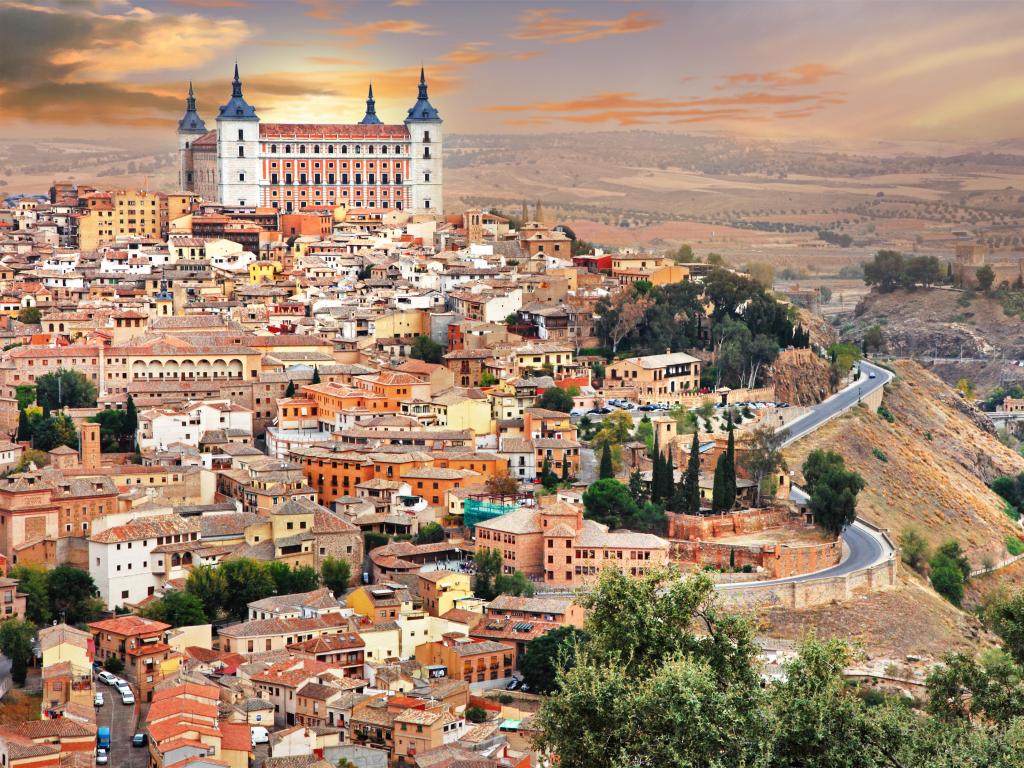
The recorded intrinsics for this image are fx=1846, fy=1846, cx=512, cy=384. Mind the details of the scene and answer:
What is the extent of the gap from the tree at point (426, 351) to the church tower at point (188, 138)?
2329 centimetres

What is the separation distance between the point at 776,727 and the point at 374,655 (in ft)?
36.2

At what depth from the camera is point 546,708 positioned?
48.3 ft

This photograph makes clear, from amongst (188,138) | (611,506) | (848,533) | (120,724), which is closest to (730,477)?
(611,506)

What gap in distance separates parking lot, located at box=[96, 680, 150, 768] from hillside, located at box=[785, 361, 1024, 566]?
14.8 meters

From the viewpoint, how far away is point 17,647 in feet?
71.6

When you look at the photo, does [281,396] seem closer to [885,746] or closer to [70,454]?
[70,454]

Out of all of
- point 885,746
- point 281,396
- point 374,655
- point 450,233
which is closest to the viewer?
point 885,746

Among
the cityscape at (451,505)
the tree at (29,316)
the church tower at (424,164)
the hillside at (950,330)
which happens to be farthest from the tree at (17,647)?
the hillside at (950,330)

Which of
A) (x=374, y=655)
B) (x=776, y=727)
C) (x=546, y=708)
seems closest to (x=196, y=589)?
(x=374, y=655)

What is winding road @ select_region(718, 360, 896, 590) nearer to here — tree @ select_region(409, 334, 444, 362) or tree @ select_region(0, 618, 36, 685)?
tree @ select_region(409, 334, 444, 362)

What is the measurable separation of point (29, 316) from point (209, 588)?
Answer: 1514 centimetres

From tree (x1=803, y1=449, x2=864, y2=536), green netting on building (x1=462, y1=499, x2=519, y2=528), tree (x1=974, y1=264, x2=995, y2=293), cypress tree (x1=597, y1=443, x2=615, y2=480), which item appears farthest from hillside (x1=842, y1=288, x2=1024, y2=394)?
green netting on building (x1=462, y1=499, x2=519, y2=528)

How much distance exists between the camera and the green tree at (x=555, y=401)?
3200cm

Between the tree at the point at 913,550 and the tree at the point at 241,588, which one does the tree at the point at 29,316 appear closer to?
the tree at the point at 241,588
